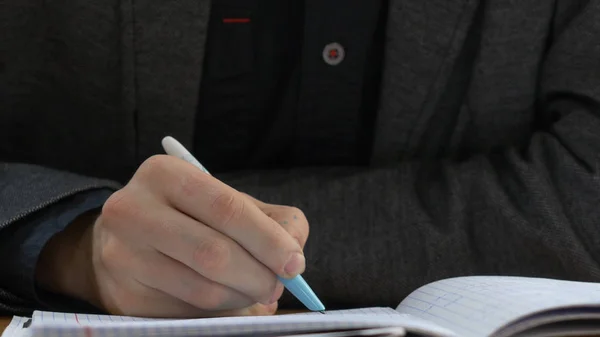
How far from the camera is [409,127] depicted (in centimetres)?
77

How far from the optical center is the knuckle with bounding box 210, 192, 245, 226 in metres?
0.45

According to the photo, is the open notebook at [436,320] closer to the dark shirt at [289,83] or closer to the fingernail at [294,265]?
the fingernail at [294,265]

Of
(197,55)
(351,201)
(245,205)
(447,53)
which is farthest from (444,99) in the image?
(245,205)

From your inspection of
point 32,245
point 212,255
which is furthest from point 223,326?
point 32,245

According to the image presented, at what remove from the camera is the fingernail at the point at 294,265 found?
447mm

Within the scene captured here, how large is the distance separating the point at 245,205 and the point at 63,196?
187mm


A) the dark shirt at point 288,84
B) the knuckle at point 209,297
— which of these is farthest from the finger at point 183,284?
the dark shirt at point 288,84

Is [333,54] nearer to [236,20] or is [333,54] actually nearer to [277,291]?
[236,20]

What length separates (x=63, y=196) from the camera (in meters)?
0.56

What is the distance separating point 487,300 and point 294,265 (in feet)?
0.40

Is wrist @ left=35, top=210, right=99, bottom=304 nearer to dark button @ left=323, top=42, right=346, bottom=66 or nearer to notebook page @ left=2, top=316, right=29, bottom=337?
notebook page @ left=2, top=316, right=29, bottom=337

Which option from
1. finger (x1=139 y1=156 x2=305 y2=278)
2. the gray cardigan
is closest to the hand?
finger (x1=139 y1=156 x2=305 y2=278)

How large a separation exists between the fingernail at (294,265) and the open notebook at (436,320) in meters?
0.04

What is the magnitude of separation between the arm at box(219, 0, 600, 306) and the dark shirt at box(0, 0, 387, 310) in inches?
2.0
